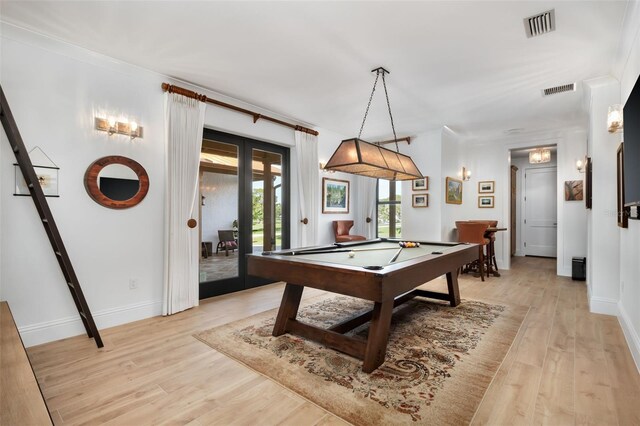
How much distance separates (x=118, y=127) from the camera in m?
3.26

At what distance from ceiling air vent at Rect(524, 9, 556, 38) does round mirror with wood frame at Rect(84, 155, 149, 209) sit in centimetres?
402

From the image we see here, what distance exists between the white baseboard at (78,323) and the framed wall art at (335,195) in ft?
11.6

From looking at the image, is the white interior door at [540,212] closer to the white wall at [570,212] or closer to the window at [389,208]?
the white wall at [570,212]

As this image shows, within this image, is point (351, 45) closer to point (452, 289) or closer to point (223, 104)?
point (223, 104)

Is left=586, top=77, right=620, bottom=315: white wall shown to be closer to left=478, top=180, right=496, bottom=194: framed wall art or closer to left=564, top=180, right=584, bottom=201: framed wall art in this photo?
left=564, top=180, right=584, bottom=201: framed wall art

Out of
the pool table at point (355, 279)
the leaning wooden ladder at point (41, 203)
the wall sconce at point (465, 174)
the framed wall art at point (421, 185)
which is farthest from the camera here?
the wall sconce at point (465, 174)

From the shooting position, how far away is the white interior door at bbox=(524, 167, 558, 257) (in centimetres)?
792

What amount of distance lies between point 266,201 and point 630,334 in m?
4.53

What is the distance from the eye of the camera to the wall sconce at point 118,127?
3164mm

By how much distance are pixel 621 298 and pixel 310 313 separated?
11.3 feet

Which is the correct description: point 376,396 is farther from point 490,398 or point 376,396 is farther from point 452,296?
point 452,296

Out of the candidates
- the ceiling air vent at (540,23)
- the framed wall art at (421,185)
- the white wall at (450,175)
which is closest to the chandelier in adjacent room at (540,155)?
the white wall at (450,175)

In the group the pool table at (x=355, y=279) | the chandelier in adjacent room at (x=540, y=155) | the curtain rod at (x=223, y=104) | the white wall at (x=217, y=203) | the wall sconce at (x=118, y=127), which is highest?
the curtain rod at (x=223, y=104)

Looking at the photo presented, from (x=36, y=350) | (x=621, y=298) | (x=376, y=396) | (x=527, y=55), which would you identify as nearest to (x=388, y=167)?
(x=527, y=55)
